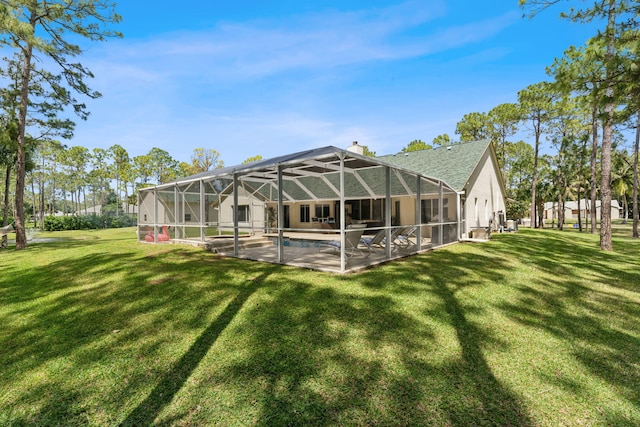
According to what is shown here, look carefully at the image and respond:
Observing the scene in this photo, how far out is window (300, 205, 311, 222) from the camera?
67.6 ft

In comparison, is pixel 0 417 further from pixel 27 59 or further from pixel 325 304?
pixel 27 59

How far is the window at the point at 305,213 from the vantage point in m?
20.6

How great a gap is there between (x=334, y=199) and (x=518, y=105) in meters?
23.4

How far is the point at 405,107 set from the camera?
18.2m

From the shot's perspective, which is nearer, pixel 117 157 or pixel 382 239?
pixel 382 239

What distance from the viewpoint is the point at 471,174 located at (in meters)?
15.6

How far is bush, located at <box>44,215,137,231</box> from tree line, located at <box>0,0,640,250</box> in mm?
6307

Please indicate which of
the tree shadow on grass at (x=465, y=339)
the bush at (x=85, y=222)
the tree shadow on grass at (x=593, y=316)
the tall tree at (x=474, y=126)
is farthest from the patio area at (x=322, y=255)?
the tall tree at (x=474, y=126)

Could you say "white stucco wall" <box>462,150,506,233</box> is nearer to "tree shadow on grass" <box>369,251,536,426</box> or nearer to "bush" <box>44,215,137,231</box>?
"tree shadow on grass" <box>369,251,536,426</box>

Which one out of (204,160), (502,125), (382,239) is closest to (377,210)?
(382,239)

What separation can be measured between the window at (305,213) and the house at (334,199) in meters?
0.07

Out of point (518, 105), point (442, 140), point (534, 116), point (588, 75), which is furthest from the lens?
point (442, 140)

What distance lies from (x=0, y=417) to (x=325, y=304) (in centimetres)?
383

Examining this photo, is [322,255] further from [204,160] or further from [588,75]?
[204,160]
